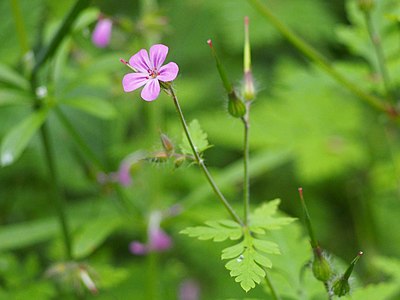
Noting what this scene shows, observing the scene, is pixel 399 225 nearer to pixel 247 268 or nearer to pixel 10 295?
pixel 10 295

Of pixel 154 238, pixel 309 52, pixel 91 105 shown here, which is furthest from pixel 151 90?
pixel 154 238

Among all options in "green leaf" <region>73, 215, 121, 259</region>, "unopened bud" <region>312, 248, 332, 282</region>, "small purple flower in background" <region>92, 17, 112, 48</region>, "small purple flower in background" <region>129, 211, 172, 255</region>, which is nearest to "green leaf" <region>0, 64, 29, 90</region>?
"small purple flower in background" <region>92, 17, 112, 48</region>

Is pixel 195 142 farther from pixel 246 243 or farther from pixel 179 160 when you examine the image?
pixel 246 243

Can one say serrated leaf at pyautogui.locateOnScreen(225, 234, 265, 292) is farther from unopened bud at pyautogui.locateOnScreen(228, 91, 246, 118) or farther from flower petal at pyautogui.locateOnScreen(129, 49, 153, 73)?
flower petal at pyautogui.locateOnScreen(129, 49, 153, 73)

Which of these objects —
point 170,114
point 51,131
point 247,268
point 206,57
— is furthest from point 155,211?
point 206,57

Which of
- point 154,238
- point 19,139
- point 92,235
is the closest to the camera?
point 19,139

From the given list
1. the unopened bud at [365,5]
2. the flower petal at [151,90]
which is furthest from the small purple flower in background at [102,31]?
the flower petal at [151,90]

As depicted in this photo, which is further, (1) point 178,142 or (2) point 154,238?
(1) point 178,142
